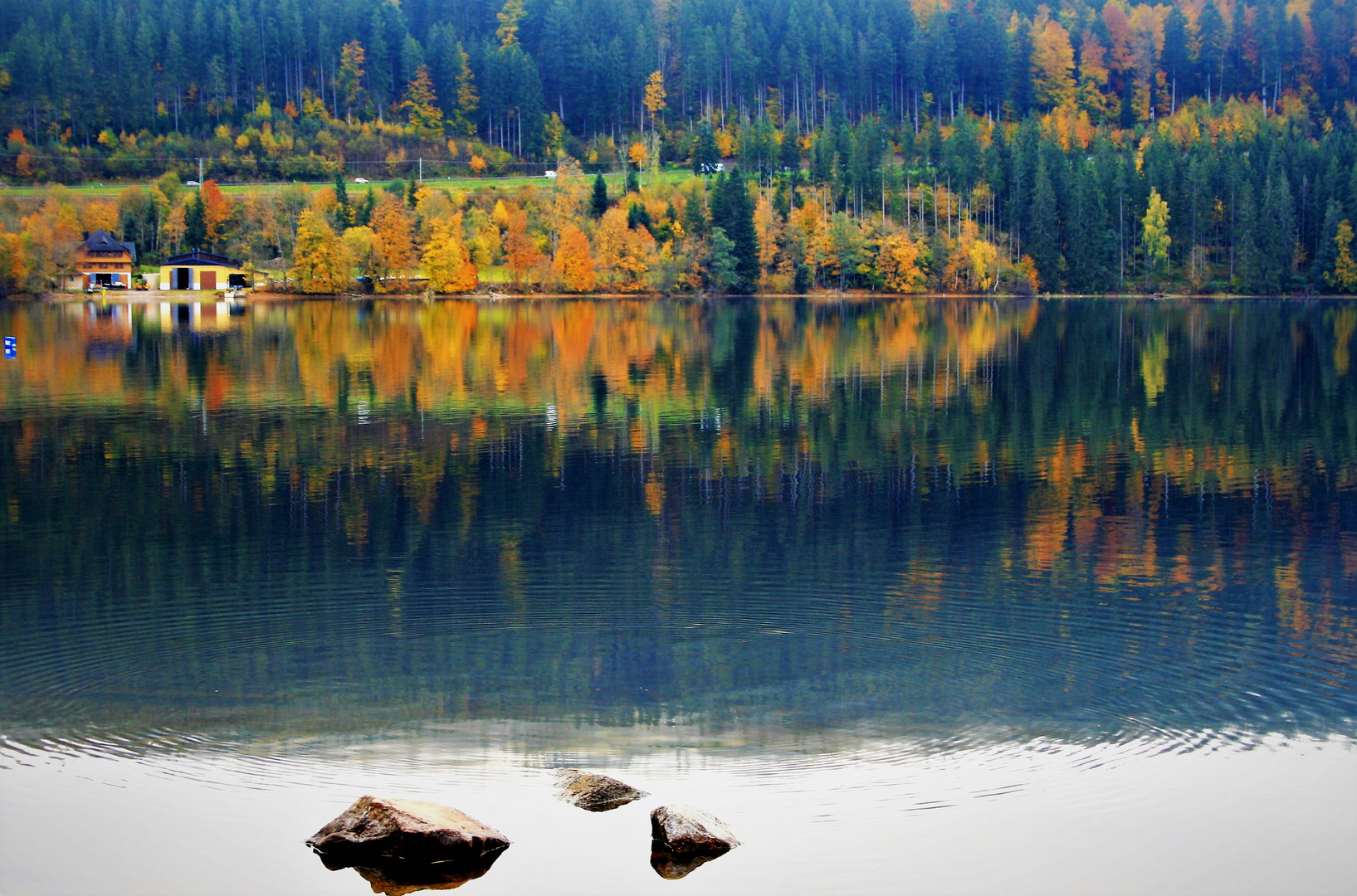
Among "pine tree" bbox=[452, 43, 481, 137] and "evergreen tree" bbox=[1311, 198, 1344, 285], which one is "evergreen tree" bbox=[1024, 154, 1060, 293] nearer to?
"evergreen tree" bbox=[1311, 198, 1344, 285]

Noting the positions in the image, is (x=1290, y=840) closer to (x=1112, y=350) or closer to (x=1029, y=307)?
(x=1112, y=350)

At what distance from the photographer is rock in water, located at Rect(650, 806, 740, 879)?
877cm

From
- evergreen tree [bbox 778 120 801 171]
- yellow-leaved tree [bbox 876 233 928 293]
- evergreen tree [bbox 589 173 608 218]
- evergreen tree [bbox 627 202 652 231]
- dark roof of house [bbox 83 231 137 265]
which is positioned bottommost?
yellow-leaved tree [bbox 876 233 928 293]

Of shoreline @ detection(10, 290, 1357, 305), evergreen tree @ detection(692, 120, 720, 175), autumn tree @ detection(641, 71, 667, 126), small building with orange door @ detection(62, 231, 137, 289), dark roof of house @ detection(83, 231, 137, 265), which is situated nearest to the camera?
shoreline @ detection(10, 290, 1357, 305)

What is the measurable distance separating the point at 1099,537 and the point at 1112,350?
3655 cm

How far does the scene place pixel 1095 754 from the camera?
10.6m

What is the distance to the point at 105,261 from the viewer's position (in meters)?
115

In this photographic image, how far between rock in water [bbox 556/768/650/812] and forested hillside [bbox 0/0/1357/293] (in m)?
106

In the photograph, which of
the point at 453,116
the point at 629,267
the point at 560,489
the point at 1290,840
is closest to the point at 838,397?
the point at 560,489

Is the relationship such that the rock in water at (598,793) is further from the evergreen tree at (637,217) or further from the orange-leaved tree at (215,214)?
the orange-leaved tree at (215,214)

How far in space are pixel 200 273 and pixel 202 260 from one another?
126 cm

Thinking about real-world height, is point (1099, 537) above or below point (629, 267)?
below

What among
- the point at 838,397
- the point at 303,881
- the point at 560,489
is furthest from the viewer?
the point at 838,397

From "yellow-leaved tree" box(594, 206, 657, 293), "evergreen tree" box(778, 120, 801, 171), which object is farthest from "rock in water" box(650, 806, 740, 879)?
"evergreen tree" box(778, 120, 801, 171)
